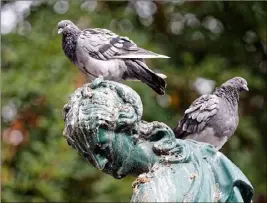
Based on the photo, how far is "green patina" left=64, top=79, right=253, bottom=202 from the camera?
7.36 ft

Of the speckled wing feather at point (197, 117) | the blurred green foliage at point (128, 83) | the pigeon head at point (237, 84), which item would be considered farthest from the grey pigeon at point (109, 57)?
the blurred green foliage at point (128, 83)

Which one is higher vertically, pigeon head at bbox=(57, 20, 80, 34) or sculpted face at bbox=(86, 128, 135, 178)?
sculpted face at bbox=(86, 128, 135, 178)

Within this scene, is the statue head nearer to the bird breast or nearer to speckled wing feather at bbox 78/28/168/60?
the bird breast

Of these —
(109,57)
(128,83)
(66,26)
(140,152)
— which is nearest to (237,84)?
(109,57)

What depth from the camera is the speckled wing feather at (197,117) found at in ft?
9.64

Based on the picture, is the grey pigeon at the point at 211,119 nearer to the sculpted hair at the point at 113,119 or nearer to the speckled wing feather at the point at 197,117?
the speckled wing feather at the point at 197,117

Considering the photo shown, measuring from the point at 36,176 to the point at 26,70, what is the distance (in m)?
0.86

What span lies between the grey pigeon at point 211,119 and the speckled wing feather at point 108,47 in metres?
0.24

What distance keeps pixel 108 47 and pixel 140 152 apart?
78 centimetres

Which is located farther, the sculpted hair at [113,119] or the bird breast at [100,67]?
the bird breast at [100,67]

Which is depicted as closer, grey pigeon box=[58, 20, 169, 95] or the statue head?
the statue head

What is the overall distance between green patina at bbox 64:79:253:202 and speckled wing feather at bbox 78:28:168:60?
2.04ft

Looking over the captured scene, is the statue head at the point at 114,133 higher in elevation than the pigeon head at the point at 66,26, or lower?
higher

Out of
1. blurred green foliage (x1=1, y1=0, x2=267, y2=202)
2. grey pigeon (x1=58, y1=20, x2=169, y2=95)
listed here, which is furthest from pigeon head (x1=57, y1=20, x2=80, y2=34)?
blurred green foliage (x1=1, y1=0, x2=267, y2=202)
